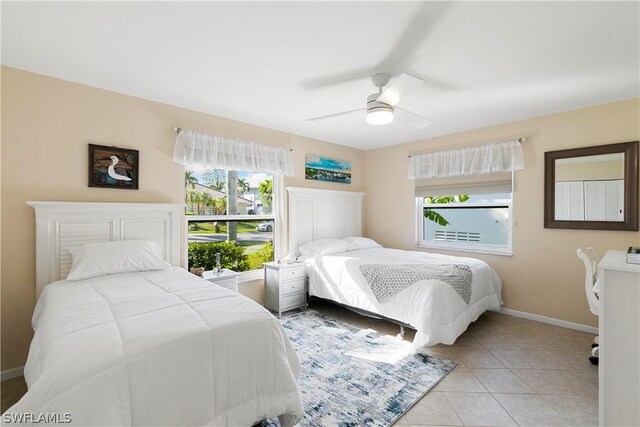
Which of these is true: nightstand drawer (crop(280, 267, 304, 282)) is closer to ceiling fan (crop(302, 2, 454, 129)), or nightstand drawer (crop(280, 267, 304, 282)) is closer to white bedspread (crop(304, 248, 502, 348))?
white bedspread (crop(304, 248, 502, 348))

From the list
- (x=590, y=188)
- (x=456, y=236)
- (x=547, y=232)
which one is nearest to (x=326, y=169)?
(x=456, y=236)

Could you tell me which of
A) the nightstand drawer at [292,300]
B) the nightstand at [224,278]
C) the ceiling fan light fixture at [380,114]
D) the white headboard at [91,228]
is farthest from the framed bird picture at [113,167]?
the ceiling fan light fixture at [380,114]

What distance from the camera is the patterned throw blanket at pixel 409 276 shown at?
9.74ft

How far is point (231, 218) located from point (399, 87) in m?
2.60

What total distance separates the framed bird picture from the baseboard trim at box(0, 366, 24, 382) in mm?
1627

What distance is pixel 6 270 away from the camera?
242cm

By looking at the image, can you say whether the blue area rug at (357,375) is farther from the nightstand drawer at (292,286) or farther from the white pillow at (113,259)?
the white pillow at (113,259)

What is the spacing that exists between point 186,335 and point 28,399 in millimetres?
550

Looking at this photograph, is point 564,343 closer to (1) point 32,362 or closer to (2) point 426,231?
(2) point 426,231

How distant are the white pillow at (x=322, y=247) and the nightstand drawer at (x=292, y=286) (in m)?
0.44

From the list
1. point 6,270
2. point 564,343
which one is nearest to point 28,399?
point 6,270

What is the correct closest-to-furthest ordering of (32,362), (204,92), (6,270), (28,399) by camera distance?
1. (28,399)
2. (32,362)
3. (6,270)
4. (204,92)

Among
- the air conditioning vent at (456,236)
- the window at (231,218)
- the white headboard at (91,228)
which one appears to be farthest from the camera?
the air conditioning vent at (456,236)

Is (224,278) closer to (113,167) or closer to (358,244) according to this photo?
(113,167)
